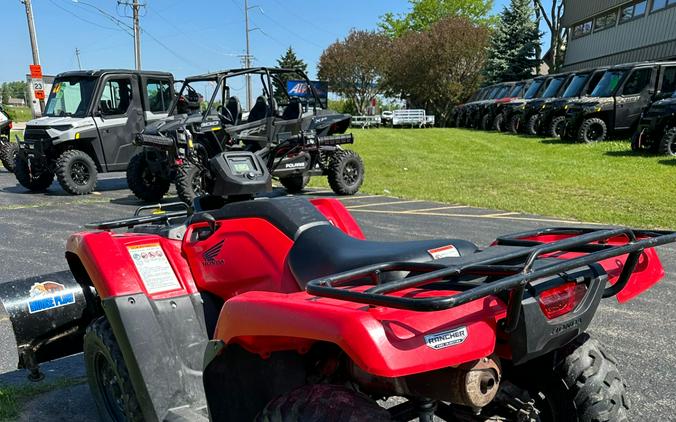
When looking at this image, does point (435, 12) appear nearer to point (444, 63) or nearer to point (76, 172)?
point (444, 63)

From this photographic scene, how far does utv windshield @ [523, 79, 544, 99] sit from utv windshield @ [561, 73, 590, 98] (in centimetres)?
341

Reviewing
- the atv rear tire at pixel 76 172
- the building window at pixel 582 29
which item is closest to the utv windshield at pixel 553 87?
the building window at pixel 582 29

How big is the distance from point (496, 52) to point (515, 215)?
28.1m

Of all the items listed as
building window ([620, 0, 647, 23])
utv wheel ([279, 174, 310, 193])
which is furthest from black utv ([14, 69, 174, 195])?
building window ([620, 0, 647, 23])

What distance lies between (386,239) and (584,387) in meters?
5.09

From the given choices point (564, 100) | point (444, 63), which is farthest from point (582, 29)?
point (564, 100)

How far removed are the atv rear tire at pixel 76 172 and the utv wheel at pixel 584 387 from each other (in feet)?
35.4

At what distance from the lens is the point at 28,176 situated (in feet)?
38.6

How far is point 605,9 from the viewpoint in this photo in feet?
89.9

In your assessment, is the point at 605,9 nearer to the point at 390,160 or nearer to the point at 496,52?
the point at 496,52

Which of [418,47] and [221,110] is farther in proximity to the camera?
[418,47]

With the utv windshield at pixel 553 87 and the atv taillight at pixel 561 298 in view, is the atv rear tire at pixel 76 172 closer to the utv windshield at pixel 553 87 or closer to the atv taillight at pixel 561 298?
the atv taillight at pixel 561 298

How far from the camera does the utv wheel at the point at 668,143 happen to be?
1351 centimetres

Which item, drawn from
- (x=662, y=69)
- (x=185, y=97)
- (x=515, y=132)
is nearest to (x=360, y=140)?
(x=515, y=132)
